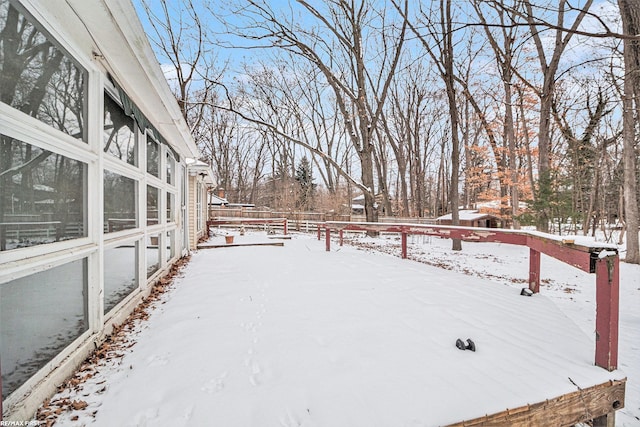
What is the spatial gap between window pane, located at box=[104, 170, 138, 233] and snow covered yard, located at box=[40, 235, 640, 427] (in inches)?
41.5

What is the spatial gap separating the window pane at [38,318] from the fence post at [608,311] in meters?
3.62

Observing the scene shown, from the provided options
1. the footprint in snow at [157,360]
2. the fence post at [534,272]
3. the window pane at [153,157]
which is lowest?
the footprint in snow at [157,360]

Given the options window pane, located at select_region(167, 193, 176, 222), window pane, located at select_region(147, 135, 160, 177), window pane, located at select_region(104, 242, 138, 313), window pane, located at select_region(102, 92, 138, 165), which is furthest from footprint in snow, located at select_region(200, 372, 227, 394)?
Result: window pane, located at select_region(167, 193, 176, 222)

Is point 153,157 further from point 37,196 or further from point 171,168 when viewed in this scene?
point 37,196

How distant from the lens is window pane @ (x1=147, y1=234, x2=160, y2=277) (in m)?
4.23

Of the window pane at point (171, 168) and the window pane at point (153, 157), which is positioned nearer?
the window pane at point (153, 157)

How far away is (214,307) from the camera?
3486mm

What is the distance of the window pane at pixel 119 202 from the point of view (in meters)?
2.75

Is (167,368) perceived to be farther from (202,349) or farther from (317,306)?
(317,306)

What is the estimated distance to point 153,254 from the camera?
14.9 ft

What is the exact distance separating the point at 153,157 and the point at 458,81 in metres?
11.6

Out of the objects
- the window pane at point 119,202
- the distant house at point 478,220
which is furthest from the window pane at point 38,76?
the distant house at point 478,220

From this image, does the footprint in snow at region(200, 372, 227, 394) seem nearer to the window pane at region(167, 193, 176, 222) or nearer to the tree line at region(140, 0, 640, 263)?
the window pane at region(167, 193, 176, 222)

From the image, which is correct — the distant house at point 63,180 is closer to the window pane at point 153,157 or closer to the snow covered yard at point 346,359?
the snow covered yard at point 346,359
